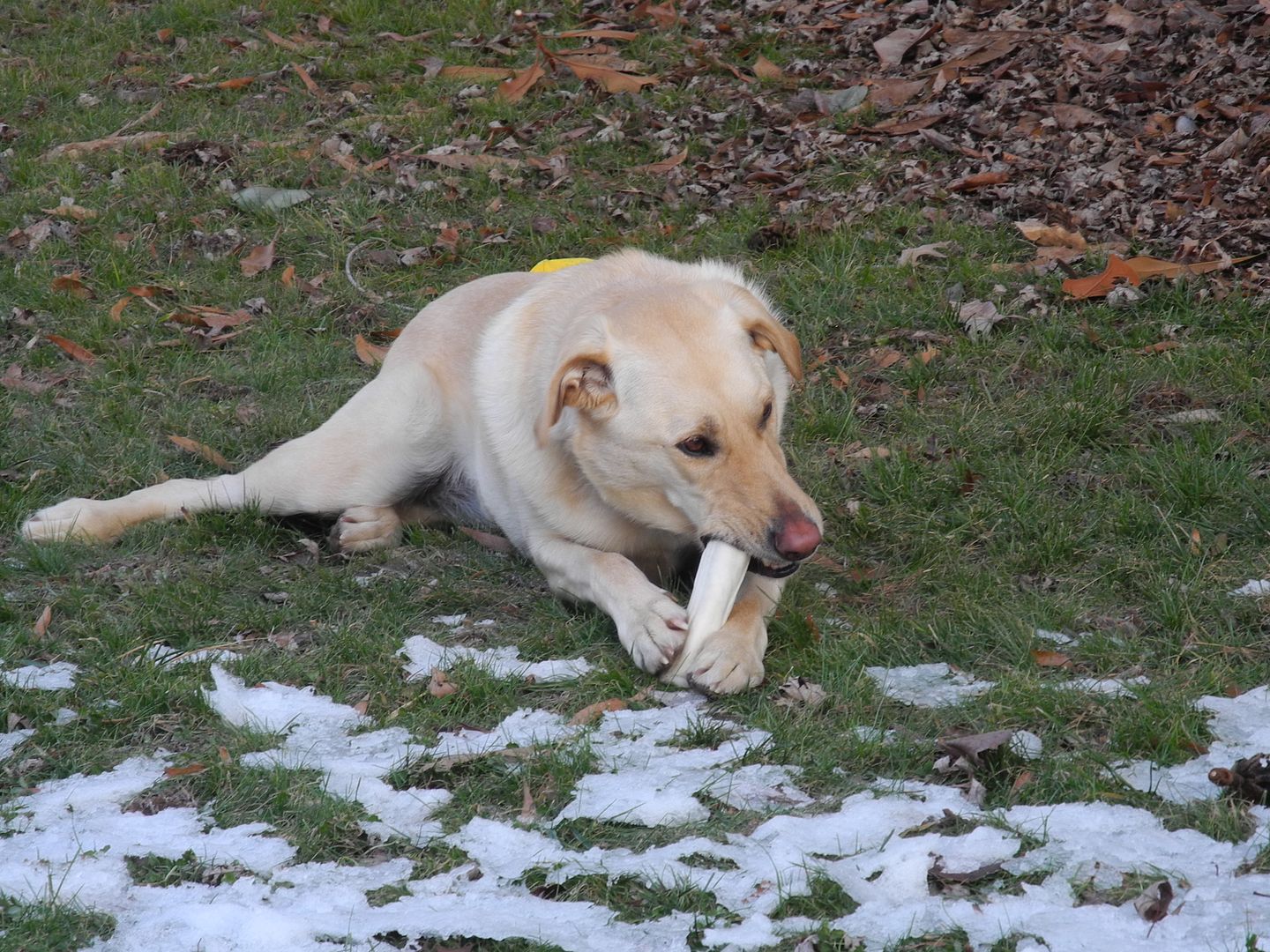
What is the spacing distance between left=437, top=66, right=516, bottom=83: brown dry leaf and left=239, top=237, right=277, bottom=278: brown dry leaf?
255cm

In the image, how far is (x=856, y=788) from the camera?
3240 millimetres

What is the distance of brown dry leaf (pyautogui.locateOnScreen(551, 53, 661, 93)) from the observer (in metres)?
9.16

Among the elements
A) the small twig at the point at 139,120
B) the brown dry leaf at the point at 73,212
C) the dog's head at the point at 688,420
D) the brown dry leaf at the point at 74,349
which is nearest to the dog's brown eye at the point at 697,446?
the dog's head at the point at 688,420

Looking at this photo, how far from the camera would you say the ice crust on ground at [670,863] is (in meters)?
2.67

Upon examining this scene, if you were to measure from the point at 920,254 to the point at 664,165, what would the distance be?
2135 mm

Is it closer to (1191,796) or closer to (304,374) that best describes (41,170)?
(304,374)

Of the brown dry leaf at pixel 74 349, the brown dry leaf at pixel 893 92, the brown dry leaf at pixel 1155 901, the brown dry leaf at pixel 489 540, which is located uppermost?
the brown dry leaf at pixel 893 92

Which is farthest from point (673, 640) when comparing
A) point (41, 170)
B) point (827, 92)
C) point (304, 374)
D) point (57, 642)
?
point (41, 170)

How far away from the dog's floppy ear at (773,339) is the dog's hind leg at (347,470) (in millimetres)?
1537

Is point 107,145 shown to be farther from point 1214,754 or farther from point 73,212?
point 1214,754

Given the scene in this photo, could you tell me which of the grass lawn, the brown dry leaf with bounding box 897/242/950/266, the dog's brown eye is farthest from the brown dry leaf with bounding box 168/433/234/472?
the brown dry leaf with bounding box 897/242/950/266

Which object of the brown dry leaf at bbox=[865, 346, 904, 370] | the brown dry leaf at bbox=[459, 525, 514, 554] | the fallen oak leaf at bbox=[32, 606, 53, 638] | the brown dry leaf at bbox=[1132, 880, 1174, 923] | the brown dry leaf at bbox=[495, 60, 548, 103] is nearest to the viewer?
the brown dry leaf at bbox=[1132, 880, 1174, 923]

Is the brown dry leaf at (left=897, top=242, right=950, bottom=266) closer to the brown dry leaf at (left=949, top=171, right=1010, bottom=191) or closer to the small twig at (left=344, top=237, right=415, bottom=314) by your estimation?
the brown dry leaf at (left=949, top=171, right=1010, bottom=191)

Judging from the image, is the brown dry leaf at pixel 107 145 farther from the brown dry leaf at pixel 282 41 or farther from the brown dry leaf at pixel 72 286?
the brown dry leaf at pixel 72 286
